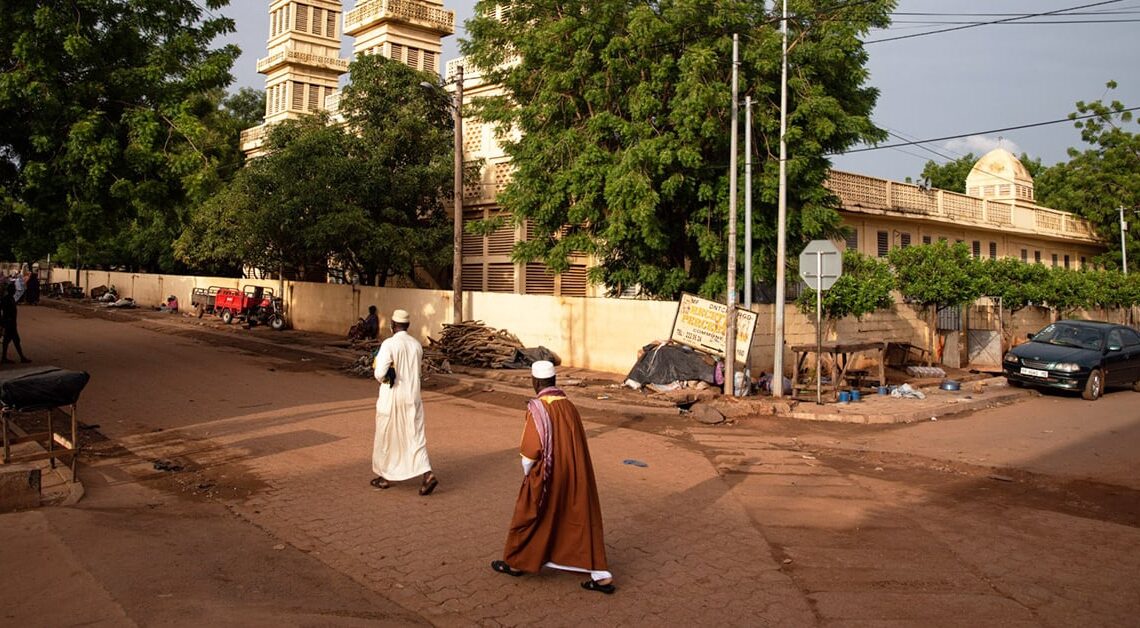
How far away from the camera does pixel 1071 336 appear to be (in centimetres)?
1822

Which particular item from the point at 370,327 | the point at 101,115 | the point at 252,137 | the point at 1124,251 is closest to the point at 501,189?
the point at 370,327

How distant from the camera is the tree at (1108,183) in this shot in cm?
3641

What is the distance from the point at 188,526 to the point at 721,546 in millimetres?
4276

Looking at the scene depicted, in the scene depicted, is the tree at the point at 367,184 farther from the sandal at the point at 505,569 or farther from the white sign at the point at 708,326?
the sandal at the point at 505,569

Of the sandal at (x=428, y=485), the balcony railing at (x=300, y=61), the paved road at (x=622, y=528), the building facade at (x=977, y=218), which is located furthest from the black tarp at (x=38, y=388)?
the balcony railing at (x=300, y=61)

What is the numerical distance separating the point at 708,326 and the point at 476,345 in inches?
254

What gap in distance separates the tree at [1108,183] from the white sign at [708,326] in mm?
29564

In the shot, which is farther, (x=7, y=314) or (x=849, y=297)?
(x=849, y=297)

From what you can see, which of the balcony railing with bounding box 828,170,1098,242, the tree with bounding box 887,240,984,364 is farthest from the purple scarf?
the balcony railing with bounding box 828,170,1098,242

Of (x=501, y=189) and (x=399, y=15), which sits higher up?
(x=399, y=15)

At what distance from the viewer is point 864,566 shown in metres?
5.95

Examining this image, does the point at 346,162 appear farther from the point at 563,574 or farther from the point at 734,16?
the point at 563,574

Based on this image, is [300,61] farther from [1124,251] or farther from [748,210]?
[1124,251]

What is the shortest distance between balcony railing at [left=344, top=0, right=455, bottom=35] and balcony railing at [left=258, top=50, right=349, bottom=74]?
4010 millimetres
